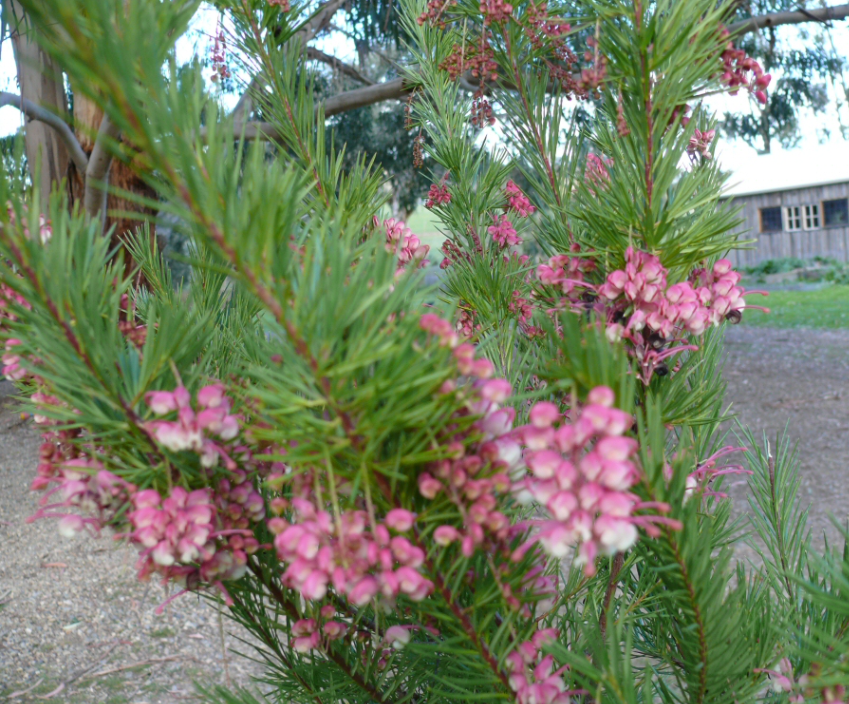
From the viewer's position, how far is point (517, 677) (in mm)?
401

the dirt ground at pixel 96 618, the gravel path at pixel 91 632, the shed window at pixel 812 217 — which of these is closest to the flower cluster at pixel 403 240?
the dirt ground at pixel 96 618

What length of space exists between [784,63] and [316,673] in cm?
590

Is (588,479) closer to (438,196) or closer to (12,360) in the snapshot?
(12,360)

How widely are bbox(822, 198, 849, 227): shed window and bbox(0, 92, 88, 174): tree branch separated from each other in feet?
51.2

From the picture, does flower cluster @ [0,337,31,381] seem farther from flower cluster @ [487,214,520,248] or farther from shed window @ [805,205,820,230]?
shed window @ [805,205,820,230]

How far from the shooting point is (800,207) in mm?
15008

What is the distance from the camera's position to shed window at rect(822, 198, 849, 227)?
47.5 feet

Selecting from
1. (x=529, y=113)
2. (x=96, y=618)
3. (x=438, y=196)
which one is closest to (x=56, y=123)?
(x=96, y=618)

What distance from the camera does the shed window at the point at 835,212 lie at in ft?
47.5

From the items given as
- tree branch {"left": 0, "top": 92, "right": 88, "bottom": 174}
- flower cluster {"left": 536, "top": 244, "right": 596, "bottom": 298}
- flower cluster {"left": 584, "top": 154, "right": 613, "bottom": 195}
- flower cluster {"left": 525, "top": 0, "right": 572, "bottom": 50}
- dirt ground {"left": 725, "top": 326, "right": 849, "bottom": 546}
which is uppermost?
tree branch {"left": 0, "top": 92, "right": 88, "bottom": 174}

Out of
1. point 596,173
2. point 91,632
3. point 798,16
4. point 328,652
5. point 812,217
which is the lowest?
point 91,632

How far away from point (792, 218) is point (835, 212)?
0.83m

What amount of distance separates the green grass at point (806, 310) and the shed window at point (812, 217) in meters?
3.36

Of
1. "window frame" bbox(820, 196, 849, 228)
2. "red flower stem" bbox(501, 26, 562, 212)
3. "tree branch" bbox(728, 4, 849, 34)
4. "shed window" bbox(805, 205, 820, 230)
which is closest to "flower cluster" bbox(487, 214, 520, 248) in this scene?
"red flower stem" bbox(501, 26, 562, 212)
